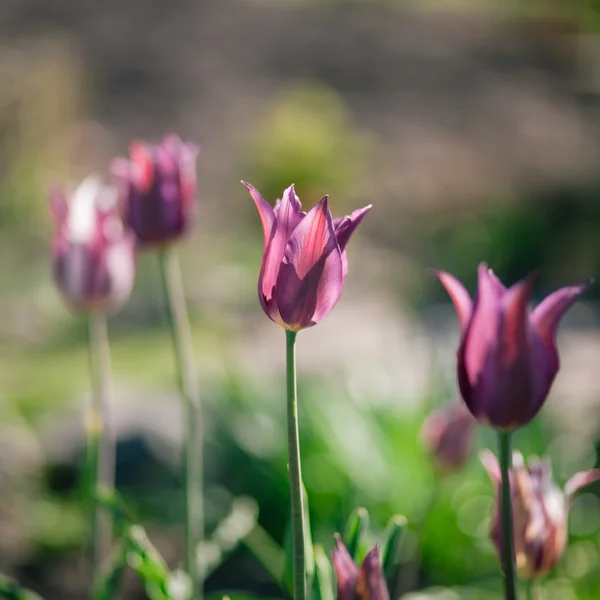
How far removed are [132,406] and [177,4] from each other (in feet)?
37.2

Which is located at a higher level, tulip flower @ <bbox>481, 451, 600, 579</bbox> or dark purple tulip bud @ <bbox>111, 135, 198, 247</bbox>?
dark purple tulip bud @ <bbox>111, 135, 198, 247</bbox>

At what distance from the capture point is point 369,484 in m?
2.35

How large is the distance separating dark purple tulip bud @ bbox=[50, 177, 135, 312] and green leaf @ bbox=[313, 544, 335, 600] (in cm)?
62

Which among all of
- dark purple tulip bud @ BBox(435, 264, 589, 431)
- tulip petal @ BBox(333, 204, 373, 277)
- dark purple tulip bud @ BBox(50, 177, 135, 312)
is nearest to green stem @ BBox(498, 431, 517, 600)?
dark purple tulip bud @ BBox(435, 264, 589, 431)

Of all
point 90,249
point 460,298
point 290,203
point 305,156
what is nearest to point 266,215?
point 290,203

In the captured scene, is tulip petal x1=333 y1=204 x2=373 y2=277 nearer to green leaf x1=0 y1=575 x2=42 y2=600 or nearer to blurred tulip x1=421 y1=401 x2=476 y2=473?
green leaf x1=0 y1=575 x2=42 y2=600

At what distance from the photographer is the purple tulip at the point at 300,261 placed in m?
0.85

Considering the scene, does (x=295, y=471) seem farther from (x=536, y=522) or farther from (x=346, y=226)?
(x=536, y=522)

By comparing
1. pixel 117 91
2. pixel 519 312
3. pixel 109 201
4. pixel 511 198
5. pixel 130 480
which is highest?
pixel 117 91

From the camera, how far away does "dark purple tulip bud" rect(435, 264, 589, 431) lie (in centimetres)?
86

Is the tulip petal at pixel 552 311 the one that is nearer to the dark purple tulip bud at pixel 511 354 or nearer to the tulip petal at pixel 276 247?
the dark purple tulip bud at pixel 511 354


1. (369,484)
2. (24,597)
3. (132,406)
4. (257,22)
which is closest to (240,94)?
(257,22)

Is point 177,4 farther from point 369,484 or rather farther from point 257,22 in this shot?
point 369,484

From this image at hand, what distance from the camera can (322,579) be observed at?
1104 millimetres
